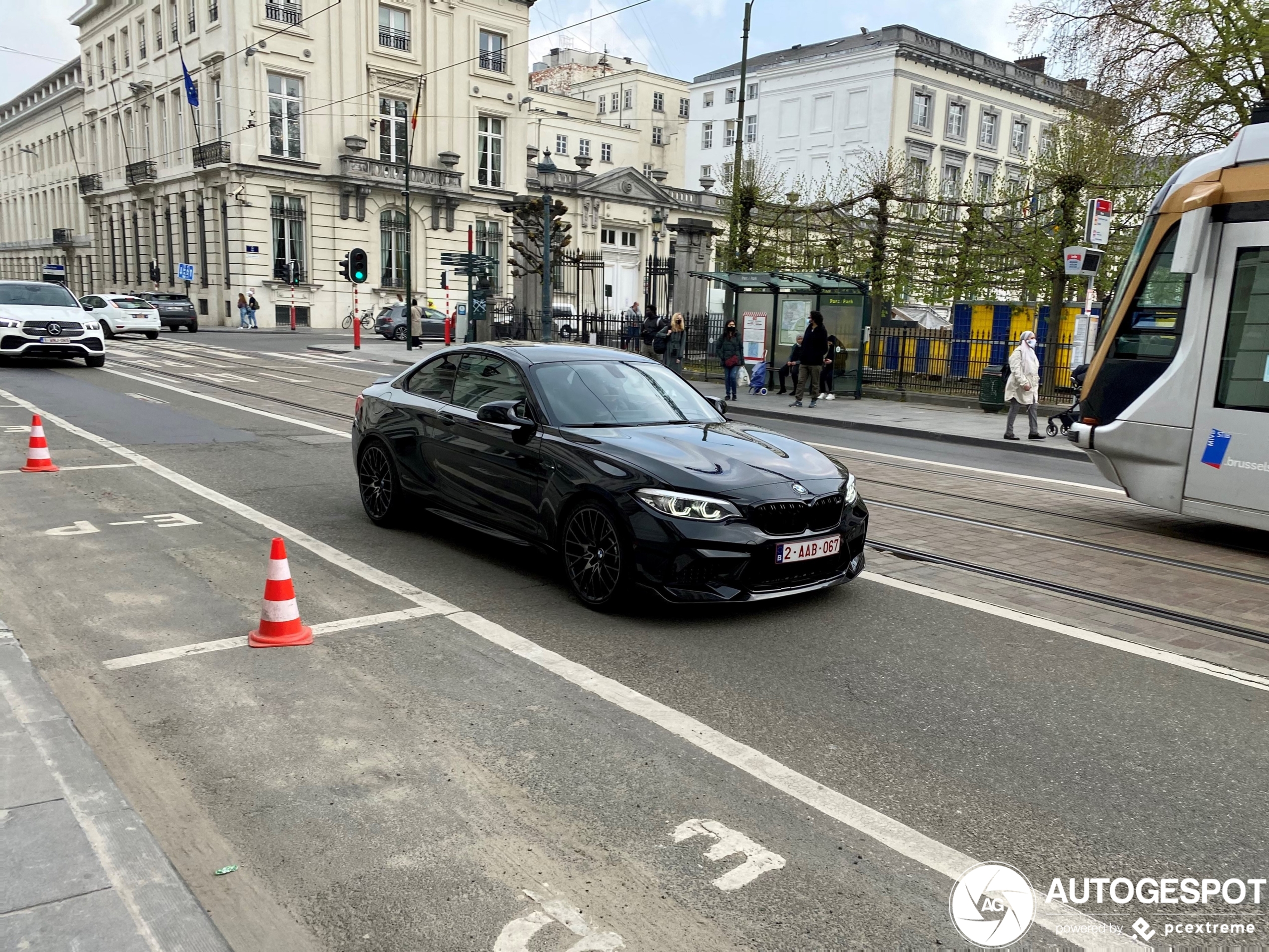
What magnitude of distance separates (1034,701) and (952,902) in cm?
189

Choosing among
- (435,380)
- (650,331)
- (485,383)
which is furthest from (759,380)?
(485,383)

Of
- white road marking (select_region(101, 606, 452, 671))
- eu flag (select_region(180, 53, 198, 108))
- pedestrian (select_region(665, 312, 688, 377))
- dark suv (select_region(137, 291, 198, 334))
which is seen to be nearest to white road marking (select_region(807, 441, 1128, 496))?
white road marking (select_region(101, 606, 452, 671))

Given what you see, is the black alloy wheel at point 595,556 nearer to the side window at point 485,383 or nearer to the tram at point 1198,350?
the side window at point 485,383

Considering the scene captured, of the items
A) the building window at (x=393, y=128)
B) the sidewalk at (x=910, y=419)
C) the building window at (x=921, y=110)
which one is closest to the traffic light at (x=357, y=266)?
the sidewalk at (x=910, y=419)

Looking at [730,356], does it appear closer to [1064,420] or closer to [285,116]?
[1064,420]

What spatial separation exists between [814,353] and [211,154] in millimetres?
38446

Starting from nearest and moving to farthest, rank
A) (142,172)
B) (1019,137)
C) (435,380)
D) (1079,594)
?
1. (1079,594)
2. (435,380)
3. (142,172)
4. (1019,137)

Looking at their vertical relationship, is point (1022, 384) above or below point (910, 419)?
above

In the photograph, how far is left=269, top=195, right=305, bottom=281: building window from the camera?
160 feet

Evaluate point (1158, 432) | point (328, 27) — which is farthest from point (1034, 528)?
point (328, 27)

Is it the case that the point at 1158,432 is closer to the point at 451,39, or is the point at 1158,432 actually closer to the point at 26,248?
the point at 451,39

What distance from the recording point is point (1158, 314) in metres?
8.68

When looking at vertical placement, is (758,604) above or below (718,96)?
below

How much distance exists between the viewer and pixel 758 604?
6219 millimetres
